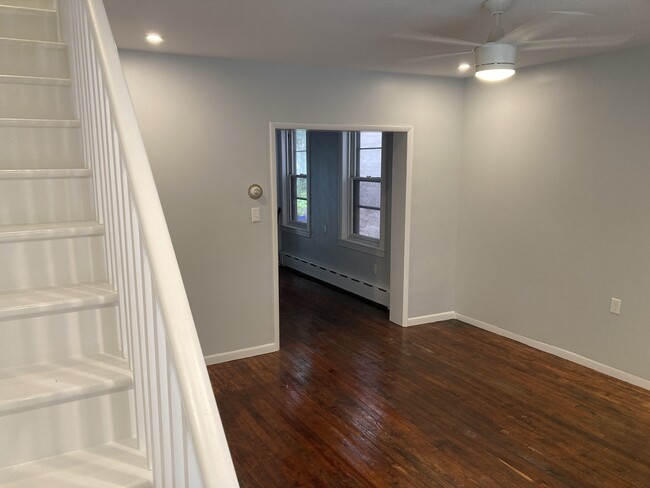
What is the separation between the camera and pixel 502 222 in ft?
A: 15.6

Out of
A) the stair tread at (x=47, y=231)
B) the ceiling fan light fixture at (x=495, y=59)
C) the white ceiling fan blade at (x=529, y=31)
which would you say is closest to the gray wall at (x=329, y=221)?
the white ceiling fan blade at (x=529, y=31)

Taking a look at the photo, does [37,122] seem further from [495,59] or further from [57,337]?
[495,59]

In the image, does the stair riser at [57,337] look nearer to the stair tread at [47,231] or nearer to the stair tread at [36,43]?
the stair tread at [47,231]

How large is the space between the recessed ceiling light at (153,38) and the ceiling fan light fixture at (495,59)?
1.96 m

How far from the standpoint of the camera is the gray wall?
6.02 m

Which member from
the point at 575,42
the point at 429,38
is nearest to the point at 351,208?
the point at 429,38

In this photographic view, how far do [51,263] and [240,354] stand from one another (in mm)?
2837

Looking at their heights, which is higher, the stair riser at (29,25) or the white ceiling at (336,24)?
the white ceiling at (336,24)

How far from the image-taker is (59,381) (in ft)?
4.51

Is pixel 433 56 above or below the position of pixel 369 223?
above

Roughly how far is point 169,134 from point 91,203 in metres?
2.13

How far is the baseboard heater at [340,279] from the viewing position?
19.2ft

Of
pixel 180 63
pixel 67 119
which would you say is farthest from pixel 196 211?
pixel 67 119

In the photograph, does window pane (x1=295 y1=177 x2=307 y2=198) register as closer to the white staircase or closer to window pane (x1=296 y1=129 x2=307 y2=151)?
window pane (x1=296 y1=129 x2=307 y2=151)
